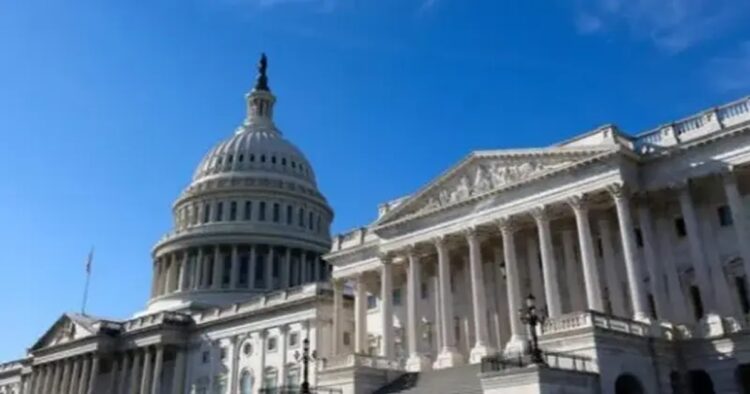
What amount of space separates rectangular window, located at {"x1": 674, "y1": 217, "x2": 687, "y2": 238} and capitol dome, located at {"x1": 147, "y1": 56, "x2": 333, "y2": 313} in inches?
2488

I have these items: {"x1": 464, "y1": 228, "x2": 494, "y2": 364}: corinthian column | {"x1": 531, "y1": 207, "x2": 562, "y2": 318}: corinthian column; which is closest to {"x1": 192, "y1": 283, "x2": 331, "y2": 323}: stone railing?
{"x1": 464, "y1": 228, "x2": 494, "y2": 364}: corinthian column

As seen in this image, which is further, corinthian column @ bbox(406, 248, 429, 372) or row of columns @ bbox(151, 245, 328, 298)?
row of columns @ bbox(151, 245, 328, 298)

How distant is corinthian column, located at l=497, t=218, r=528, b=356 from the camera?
149ft

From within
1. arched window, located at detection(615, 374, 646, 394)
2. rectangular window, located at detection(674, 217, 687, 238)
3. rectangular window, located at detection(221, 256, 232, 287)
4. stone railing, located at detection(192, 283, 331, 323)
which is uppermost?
rectangular window, located at detection(221, 256, 232, 287)

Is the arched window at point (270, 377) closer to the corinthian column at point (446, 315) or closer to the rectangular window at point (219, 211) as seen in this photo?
the corinthian column at point (446, 315)

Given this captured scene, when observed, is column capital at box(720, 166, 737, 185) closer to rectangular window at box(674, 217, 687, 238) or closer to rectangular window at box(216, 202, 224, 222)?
rectangular window at box(674, 217, 687, 238)

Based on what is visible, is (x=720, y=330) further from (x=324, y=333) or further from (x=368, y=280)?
(x=324, y=333)

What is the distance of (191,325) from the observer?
81250 mm

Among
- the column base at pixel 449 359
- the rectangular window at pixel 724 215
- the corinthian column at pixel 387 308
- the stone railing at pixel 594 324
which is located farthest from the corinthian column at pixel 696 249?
the corinthian column at pixel 387 308

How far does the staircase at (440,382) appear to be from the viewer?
3969 cm

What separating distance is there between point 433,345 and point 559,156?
1850 centimetres

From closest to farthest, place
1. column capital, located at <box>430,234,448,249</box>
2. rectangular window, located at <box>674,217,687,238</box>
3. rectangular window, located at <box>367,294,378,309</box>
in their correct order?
rectangular window, located at <box>674,217,687,238</box> → column capital, located at <box>430,234,448,249</box> → rectangular window, located at <box>367,294,378,309</box>

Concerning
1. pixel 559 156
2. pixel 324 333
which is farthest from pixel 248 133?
pixel 559 156

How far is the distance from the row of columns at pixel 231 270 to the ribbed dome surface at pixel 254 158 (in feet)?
49.0
